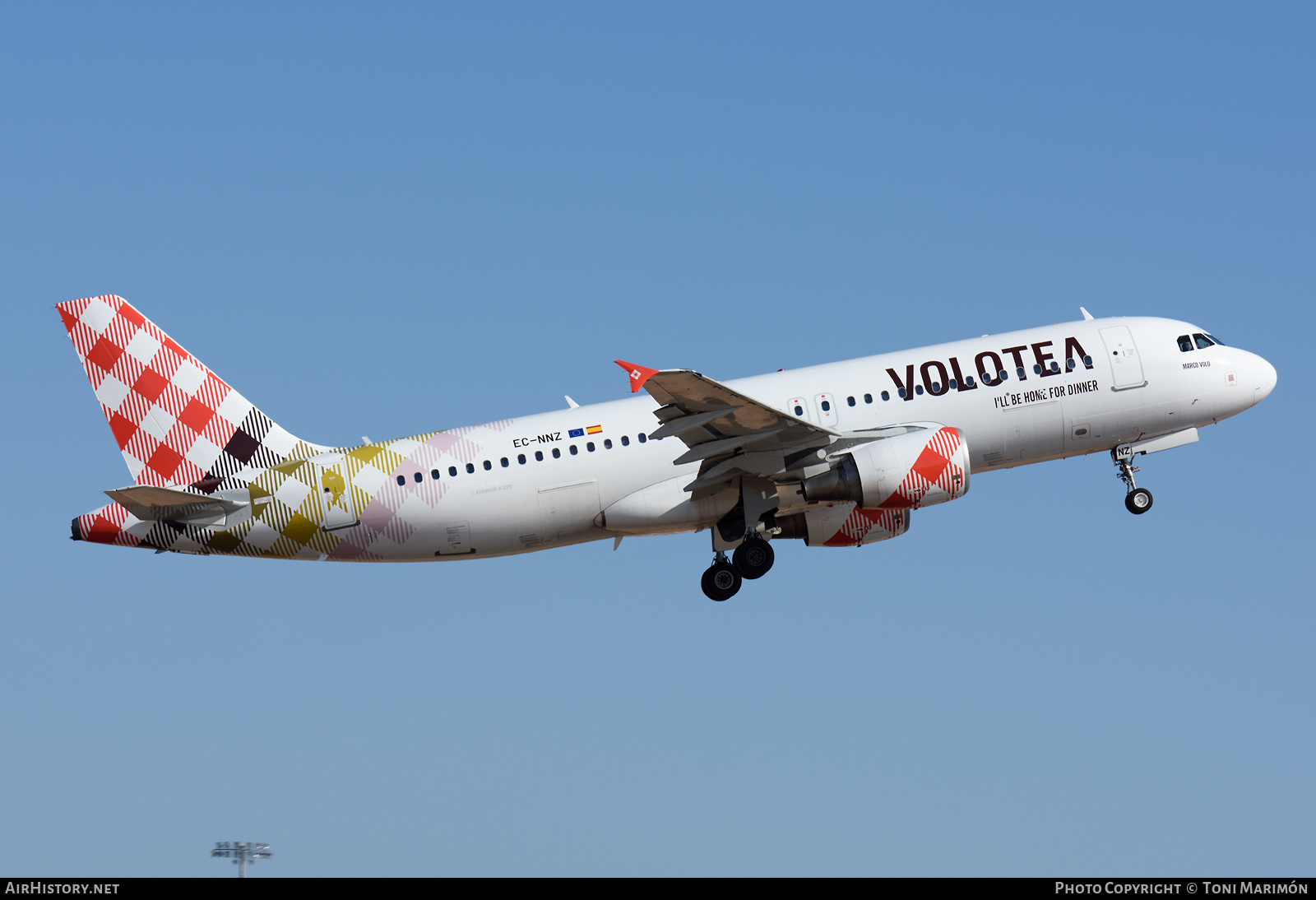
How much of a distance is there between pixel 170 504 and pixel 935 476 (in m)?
19.4

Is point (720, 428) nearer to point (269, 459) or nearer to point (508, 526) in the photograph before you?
point (508, 526)

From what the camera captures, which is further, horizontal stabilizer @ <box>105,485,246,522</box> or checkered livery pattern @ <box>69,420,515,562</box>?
checkered livery pattern @ <box>69,420,515,562</box>

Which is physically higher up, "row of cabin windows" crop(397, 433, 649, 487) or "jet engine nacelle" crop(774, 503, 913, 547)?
"row of cabin windows" crop(397, 433, 649, 487)

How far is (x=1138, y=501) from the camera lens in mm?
41438

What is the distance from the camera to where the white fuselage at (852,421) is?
38.7 m

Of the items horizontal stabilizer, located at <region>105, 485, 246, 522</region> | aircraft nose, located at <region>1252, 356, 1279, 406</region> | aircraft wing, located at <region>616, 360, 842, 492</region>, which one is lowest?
horizontal stabilizer, located at <region>105, 485, 246, 522</region>

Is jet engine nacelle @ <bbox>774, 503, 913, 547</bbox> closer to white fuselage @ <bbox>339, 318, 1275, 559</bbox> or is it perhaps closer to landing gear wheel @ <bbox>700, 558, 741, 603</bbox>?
landing gear wheel @ <bbox>700, 558, 741, 603</bbox>

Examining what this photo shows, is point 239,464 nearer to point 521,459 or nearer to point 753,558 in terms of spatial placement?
point 521,459

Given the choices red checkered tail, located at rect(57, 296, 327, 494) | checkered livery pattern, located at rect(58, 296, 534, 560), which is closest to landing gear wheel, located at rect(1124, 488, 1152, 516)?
checkered livery pattern, located at rect(58, 296, 534, 560)

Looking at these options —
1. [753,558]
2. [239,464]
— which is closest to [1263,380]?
[753,558]

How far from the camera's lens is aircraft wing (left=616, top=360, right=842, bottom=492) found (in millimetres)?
35281

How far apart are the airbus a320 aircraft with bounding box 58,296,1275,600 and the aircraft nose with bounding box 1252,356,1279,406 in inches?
24.6

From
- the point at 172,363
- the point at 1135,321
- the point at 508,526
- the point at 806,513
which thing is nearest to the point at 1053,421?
the point at 1135,321
